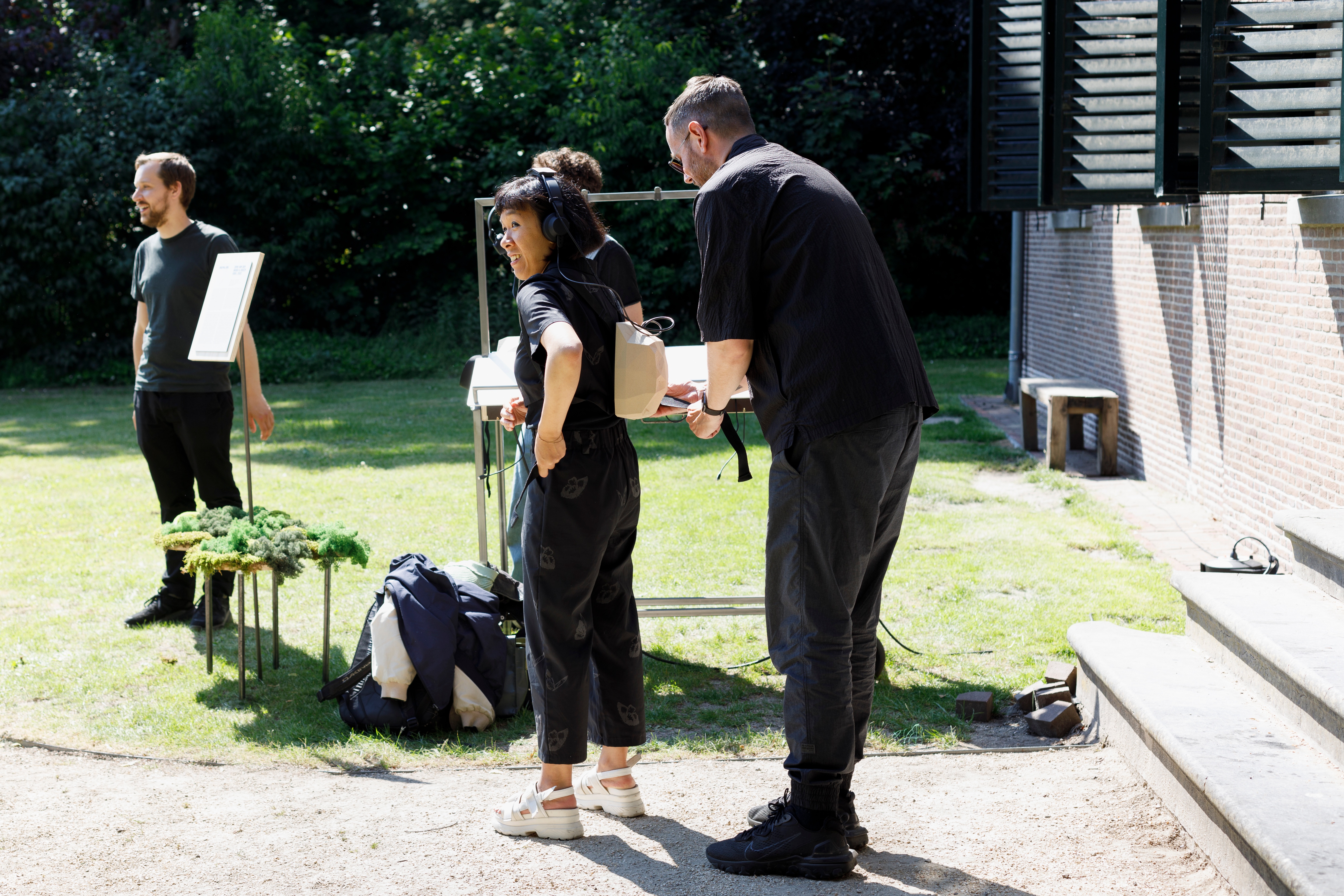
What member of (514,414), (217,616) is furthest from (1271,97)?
(217,616)

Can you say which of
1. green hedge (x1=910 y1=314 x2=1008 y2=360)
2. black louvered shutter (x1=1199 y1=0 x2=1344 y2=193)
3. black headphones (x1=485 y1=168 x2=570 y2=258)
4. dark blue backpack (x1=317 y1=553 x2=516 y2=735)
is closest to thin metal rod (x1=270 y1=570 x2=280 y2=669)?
Result: dark blue backpack (x1=317 y1=553 x2=516 y2=735)

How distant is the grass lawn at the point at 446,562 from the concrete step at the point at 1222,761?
668mm

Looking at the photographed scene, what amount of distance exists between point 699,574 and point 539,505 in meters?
3.43

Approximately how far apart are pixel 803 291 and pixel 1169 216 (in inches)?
250

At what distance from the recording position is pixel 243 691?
483 cm

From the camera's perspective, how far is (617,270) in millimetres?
4598

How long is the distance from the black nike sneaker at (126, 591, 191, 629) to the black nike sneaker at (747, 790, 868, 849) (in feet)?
12.4

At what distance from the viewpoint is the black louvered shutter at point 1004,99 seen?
38.4 ft

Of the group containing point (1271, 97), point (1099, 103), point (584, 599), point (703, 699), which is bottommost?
point (703, 699)

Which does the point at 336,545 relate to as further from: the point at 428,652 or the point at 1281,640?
the point at 1281,640

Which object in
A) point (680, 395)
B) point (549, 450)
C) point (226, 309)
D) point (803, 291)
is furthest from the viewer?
point (226, 309)

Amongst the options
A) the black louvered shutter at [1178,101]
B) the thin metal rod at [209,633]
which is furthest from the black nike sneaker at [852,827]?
the black louvered shutter at [1178,101]

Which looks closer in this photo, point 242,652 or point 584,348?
point 584,348

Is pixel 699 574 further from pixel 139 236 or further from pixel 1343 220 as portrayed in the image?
pixel 139 236
